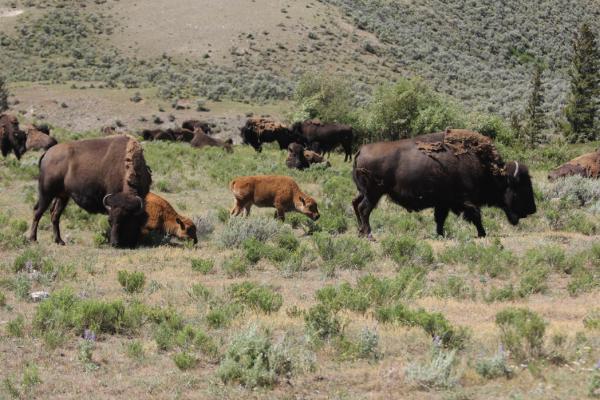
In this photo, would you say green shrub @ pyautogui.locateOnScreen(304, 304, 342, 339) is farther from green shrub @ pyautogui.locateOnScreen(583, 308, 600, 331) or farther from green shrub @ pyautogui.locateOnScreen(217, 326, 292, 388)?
green shrub @ pyautogui.locateOnScreen(583, 308, 600, 331)

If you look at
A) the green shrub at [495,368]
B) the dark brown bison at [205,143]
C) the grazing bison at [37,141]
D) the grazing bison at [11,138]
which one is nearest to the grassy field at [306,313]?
the green shrub at [495,368]

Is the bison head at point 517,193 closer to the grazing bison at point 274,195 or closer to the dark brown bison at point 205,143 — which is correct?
the grazing bison at point 274,195

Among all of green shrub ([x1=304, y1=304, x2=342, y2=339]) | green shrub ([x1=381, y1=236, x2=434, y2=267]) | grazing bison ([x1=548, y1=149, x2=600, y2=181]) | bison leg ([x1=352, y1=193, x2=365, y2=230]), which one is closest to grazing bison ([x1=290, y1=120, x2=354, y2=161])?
grazing bison ([x1=548, y1=149, x2=600, y2=181])

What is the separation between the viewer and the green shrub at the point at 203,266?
10.8 metres

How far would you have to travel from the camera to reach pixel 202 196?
19750mm

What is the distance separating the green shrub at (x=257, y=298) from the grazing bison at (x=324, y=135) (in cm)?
2560

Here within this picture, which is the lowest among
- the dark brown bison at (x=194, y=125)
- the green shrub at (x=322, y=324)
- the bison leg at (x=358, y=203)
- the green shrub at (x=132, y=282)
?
the dark brown bison at (x=194, y=125)

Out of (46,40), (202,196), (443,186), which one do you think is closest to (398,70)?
(46,40)

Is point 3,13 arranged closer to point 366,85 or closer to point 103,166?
point 366,85

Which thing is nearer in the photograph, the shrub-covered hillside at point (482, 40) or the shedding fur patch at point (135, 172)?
the shedding fur patch at point (135, 172)

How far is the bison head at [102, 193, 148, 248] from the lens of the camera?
41.0 feet

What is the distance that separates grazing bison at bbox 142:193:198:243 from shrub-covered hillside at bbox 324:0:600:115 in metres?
50.9

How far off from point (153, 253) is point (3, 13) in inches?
2941

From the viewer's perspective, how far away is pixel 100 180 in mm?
13352
